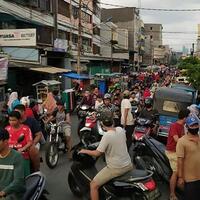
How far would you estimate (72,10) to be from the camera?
144ft

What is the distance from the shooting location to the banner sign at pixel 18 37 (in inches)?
859

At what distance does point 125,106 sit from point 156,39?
157546 millimetres

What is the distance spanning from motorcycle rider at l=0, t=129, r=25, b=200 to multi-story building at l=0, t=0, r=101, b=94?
17.2 m

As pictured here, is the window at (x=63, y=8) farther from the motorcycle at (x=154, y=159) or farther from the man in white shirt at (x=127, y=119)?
the motorcycle at (x=154, y=159)

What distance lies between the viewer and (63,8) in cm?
4069

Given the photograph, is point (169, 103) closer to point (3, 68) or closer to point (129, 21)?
point (3, 68)

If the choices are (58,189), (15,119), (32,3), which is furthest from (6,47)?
(15,119)

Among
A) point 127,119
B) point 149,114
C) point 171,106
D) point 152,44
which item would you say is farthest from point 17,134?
point 152,44

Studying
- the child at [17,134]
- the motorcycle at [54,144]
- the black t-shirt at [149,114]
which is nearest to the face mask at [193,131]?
the child at [17,134]

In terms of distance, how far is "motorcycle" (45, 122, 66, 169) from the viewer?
32.4ft

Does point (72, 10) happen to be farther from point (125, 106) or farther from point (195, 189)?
point (195, 189)

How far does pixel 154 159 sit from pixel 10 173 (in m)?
4.15

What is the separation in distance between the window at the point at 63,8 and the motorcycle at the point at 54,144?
97.0 feet

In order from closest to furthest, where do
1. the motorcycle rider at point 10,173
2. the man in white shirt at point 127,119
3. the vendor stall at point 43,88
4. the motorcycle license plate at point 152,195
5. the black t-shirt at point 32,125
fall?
the motorcycle rider at point 10,173 → the motorcycle license plate at point 152,195 → the black t-shirt at point 32,125 → the man in white shirt at point 127,119 → the vendor stall at point 43,88
